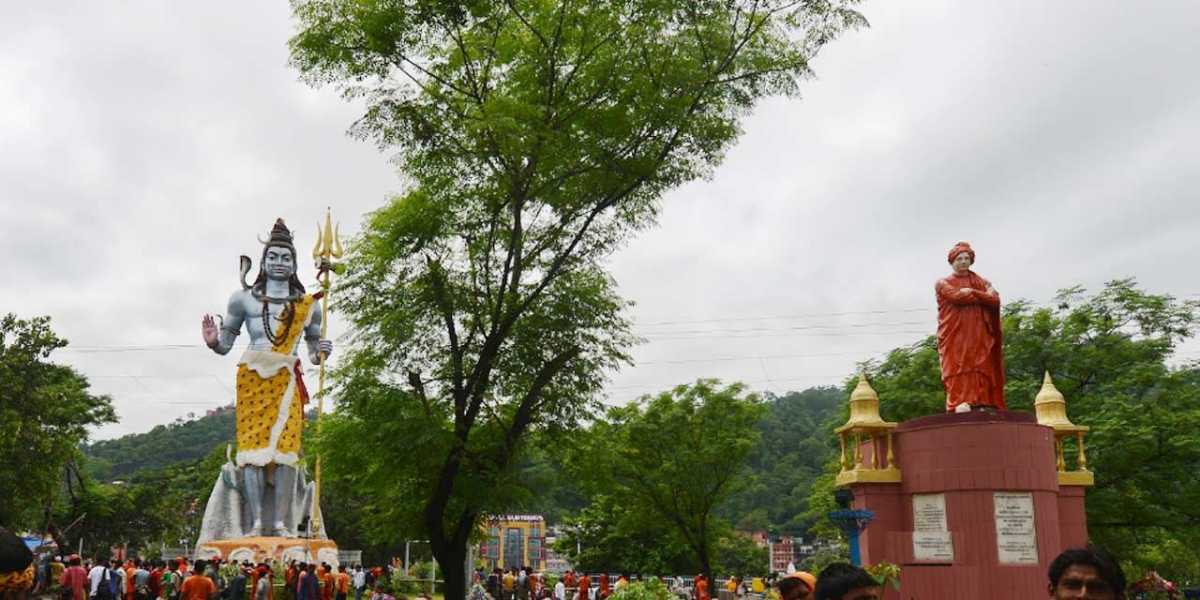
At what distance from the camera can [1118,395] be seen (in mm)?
21156

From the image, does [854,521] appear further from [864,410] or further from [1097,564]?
[1097,564]

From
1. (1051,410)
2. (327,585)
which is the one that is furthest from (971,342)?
(327,585)

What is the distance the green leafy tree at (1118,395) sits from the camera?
20.2 metres

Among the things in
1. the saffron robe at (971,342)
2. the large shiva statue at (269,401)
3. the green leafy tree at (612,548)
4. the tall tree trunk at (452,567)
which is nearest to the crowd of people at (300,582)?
the tall tree trunk at (452,567)

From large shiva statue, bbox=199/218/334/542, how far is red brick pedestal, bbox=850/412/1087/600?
704 inches

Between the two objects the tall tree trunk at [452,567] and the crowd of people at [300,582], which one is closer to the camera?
the crowd of people at [300,582]

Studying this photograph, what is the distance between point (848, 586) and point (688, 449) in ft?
80.7

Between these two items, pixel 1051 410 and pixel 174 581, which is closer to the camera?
pixel 1051 410

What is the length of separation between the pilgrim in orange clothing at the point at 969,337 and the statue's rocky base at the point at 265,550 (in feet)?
57.7

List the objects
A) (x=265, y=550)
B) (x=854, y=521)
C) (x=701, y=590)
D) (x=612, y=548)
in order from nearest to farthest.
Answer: (x=854, y=521)
(x=701, y=590)
(x=265, y=550)
(x=612, y=548)

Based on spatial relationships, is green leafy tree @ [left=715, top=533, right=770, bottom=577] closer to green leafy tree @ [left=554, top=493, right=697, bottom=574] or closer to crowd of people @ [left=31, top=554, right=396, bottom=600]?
green leafy tree @ [left=554, top=493, right=697, bottom=574]

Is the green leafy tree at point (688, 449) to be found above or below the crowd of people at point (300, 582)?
above

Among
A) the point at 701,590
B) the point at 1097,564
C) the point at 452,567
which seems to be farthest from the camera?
the point at 701,590

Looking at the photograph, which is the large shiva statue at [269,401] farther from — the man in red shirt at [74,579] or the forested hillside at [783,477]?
the forested hillside at [783,477]
